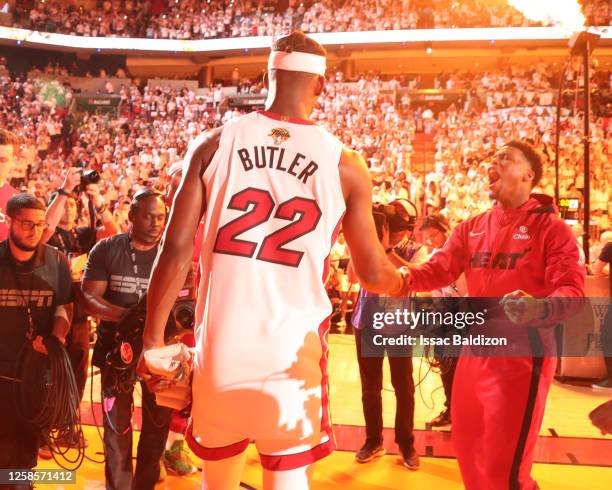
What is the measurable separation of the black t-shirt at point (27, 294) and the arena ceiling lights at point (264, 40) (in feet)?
72.5

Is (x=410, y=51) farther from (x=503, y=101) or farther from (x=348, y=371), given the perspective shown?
(x=348, y=371)

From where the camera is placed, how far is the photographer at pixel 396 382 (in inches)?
179

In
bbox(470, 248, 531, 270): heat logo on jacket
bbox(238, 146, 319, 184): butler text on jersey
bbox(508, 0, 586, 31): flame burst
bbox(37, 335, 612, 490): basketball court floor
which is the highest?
bbox(508, 0, 586, 31): flame burst

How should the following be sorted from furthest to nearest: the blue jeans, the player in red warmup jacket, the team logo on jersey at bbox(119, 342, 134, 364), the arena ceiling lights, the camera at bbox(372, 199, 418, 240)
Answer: the arena ceiling lights, the camera at bbox(372, 199, 418, 240), the blue jeans, the team logo on jersey at bbox(119, 342, 134, 364), the player in red warmup jacket

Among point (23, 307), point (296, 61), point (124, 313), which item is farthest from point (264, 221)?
point (23, 307)

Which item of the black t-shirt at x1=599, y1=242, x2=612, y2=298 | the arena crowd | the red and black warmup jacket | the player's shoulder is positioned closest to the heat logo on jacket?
the red and black warmup jacket

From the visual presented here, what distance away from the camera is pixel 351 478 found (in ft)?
14.3

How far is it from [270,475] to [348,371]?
5554mm

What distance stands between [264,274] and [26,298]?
6.60ft

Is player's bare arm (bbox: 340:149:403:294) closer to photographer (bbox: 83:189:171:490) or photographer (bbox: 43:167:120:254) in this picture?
photographer (bbox: 83:189:171:490)

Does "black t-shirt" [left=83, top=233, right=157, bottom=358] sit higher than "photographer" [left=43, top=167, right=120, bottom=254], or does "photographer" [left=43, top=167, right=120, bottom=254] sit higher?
"photographer" [left=43, top=167, right=120, bottom=254]

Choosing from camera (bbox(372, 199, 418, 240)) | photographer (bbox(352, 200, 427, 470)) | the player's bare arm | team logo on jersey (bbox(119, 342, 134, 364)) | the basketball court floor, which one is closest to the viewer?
the player's bare arm

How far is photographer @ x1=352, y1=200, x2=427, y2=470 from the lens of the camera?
4555 mm

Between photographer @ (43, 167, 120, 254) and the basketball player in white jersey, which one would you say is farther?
photographer @ (43, 167, 120, 254)
